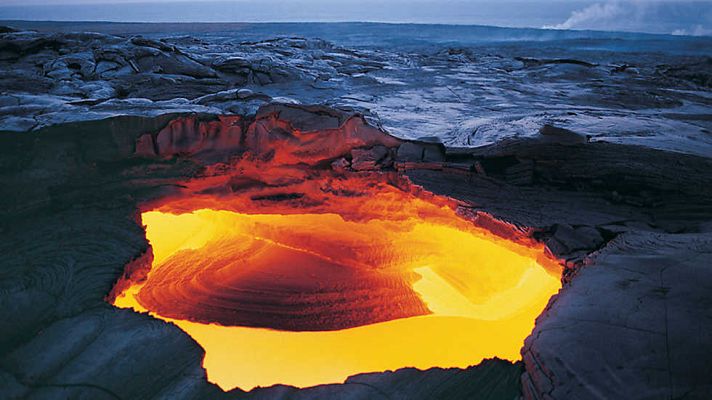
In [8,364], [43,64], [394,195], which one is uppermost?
[43,64]

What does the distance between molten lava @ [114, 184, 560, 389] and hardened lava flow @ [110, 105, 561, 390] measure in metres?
0.01

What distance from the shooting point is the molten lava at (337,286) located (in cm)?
318

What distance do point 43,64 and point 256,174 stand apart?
540 cm

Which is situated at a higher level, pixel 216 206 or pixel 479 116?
pixel 479 116

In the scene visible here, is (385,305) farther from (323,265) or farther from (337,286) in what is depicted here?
(323,265)

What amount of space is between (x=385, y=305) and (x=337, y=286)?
0.50 m

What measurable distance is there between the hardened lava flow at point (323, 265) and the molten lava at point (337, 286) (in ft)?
0.05

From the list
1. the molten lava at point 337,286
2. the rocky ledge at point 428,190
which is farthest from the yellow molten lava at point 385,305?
the rocky ledge at point 428,190

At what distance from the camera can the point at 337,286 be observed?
414 cm

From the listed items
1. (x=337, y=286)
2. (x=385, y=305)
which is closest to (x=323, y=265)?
(x=337, y=286)

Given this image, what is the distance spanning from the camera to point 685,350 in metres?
1.83

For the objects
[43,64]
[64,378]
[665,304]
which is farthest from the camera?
[43,64]

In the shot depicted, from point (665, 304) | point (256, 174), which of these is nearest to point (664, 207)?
point (665, 304)

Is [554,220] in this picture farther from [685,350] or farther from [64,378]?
[64,378]
